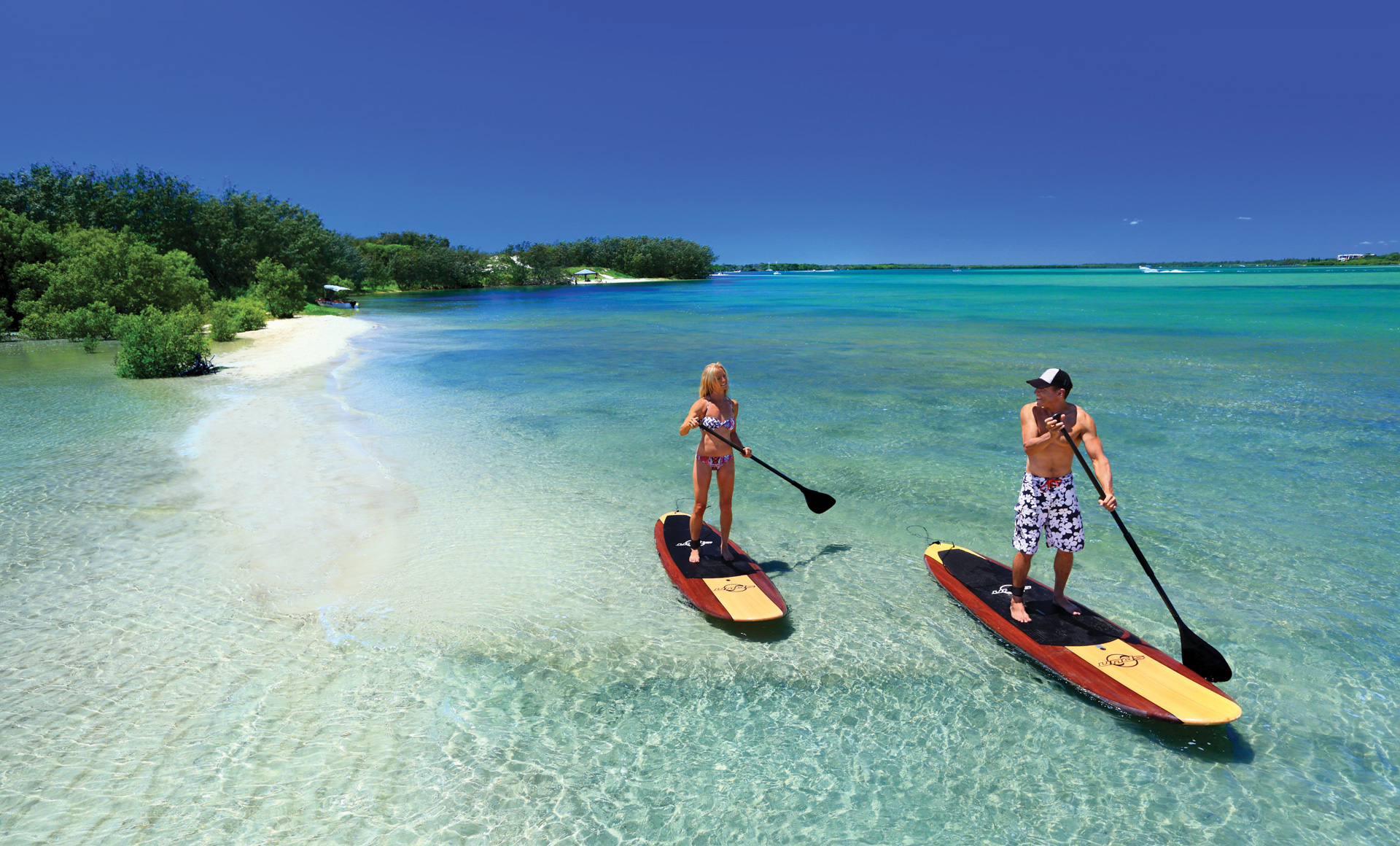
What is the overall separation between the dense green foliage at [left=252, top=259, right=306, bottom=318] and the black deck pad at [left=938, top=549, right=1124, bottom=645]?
5431 centimetres

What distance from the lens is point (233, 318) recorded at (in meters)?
36.1

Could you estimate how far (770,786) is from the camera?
4.82m

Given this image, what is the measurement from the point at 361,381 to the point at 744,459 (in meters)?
15.4

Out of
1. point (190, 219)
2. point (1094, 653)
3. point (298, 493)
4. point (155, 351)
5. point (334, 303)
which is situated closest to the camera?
→ point (1094, 653)

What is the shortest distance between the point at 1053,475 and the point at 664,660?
3975 millimetres

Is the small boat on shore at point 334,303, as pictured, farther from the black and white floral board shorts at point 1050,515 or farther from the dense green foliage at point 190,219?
the black and white floral board shorts at point 1050,515

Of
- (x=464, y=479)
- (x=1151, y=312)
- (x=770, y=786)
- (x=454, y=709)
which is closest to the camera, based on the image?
(x=770, y=786)

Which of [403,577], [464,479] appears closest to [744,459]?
[464,479]

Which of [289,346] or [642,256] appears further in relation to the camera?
[642,256]

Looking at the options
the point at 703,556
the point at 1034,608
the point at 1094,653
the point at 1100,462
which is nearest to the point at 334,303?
the point at 703,556

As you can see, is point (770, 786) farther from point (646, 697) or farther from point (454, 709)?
point (454, 709)

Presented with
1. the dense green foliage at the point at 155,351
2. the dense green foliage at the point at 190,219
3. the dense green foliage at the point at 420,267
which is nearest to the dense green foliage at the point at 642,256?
the dense green foliage at the point at 420,267

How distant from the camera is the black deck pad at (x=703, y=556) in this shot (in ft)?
24.3

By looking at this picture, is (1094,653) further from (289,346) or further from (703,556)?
(289,346)
